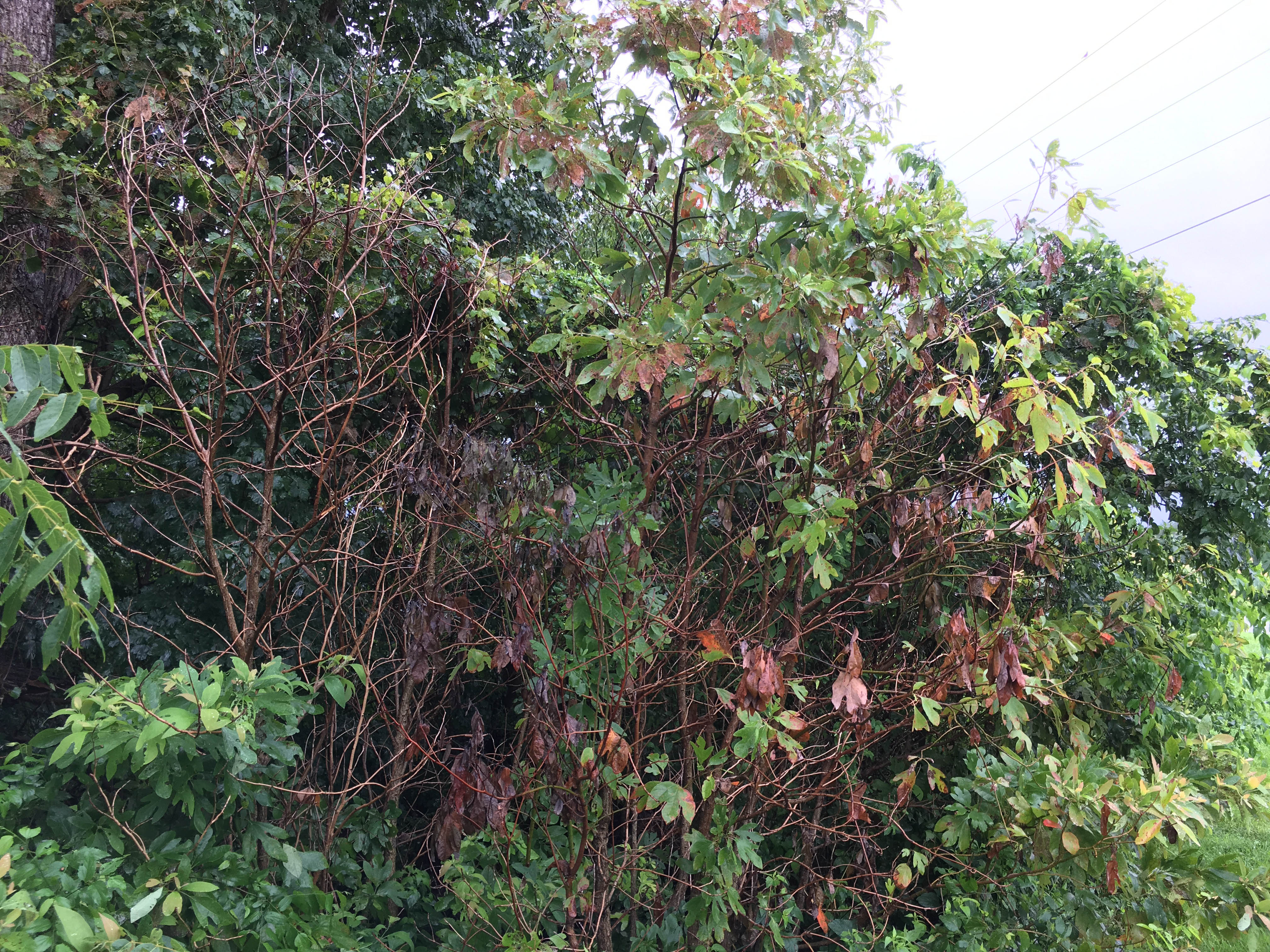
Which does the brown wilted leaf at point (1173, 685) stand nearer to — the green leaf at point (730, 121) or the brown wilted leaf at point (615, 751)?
the brown wilted leaf at point (615, 751)

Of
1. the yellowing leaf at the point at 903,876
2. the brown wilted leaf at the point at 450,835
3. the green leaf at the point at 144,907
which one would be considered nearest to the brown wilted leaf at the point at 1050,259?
the yellowing leaf at the point at 903,876

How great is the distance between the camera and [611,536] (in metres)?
2.25

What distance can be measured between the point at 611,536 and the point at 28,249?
2.81 m

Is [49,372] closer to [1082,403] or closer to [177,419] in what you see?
[177,419]

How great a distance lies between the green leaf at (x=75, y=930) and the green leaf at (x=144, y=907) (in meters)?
0.10

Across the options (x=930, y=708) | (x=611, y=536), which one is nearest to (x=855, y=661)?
(x=930, y=708)

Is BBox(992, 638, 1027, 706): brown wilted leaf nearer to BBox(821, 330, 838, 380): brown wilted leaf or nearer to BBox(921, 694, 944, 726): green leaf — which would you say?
BBox(921, 694, 944, 726): green leaf

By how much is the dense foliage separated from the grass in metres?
1.08

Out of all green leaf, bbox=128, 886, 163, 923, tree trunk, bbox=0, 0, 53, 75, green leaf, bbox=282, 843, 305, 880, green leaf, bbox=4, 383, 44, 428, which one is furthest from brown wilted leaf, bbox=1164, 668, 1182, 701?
tree trunk, bbox=0, 0, 53, 75

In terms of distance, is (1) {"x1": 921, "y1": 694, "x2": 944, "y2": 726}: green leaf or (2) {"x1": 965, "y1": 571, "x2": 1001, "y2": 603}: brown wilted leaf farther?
(2) {"x1": 965, "y1": 571, "x2": 1001, "y2": 603}: brown wilted leaf

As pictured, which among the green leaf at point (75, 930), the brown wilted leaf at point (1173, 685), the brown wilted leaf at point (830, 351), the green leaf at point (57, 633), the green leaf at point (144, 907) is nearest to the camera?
the green leaf at point (57, 633)

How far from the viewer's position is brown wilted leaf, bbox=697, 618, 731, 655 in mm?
2029

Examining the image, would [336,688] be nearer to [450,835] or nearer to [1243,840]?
[450,835]

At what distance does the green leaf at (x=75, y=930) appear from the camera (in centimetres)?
154
